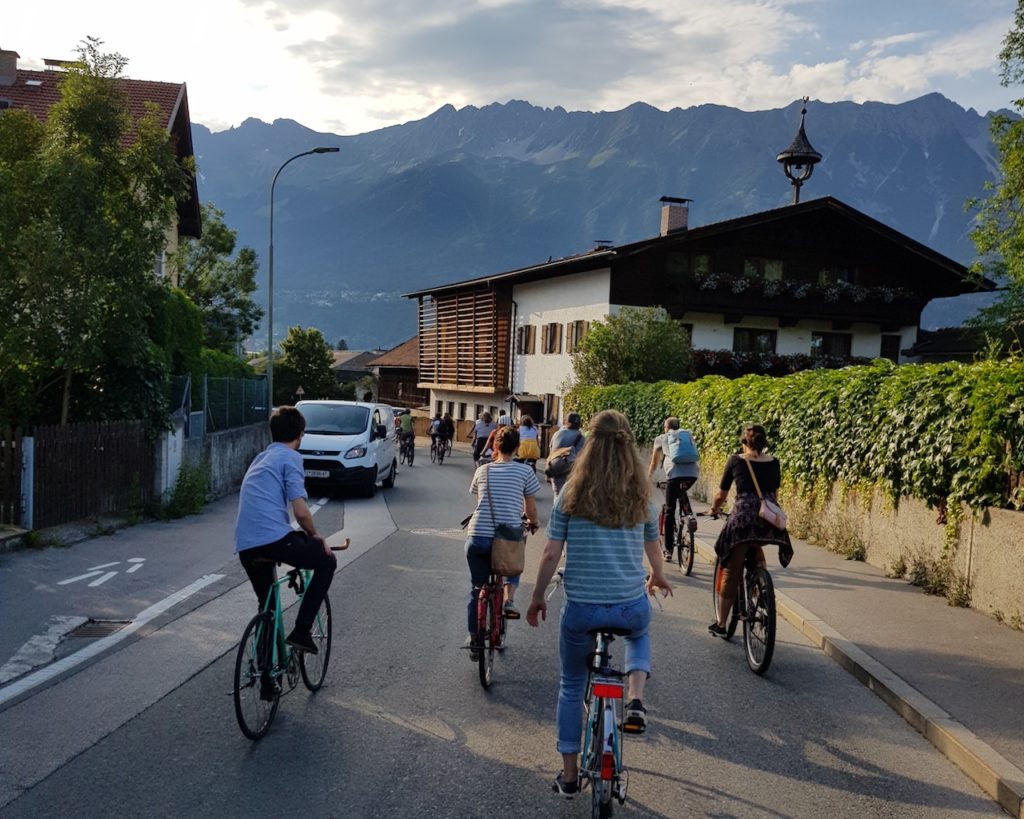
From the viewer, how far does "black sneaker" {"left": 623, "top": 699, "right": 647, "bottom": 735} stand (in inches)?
181

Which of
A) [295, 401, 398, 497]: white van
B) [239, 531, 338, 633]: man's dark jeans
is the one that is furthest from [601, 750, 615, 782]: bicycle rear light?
[295, 401, 398, 497]: white van

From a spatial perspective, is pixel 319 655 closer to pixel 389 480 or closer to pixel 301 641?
pixel 301 641

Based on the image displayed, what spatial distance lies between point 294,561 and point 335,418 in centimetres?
1645

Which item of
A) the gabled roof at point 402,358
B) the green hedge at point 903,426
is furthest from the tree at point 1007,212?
the gabled roof at point 402,358

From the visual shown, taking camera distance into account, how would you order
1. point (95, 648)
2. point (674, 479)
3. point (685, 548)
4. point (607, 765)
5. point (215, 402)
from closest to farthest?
1. point (607, 765)
2. point (95, 648)
3. point (674, 479)
4. point (685, 548)
5. point (215, 402)

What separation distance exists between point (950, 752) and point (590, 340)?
31050mm

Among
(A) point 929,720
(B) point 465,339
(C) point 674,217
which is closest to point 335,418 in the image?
(A) point 929,720

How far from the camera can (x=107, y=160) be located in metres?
15.1

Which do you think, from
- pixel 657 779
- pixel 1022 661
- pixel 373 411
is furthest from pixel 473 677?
pixel 373 411

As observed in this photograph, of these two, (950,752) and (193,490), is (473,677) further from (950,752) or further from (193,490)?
(193,490)

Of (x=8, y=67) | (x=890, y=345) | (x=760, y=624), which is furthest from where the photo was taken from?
(x=890, y=345)

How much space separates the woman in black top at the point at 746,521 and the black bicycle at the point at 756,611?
0.21ft

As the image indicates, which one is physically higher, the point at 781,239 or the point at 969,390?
the point at 781,239

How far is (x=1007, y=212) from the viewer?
33906 millimetres
